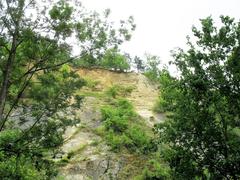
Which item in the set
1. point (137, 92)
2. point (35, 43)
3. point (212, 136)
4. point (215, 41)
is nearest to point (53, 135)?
point (35, 43)

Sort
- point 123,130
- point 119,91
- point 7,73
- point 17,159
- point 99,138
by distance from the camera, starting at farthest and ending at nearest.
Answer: point 119,91 < point 123,130 < point 99,138 < point 17,159 < point 7,73

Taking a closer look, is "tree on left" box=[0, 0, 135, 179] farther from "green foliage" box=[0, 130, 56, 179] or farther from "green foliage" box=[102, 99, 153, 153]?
"green foliage" box=[102, 99, 153, 153]

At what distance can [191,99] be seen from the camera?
16125mm

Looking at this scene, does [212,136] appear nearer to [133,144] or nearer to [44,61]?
[44,61]

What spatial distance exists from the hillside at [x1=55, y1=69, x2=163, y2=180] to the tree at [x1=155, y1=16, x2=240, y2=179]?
204 inches

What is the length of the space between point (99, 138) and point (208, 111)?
644 inches

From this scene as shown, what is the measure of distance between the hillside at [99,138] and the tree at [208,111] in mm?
5192

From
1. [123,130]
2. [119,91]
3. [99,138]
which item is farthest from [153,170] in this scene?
[119,91]

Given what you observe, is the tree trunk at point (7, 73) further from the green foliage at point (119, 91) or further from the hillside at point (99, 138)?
the green foliage at point (119, 91)

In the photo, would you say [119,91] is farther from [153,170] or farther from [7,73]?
[7,73]

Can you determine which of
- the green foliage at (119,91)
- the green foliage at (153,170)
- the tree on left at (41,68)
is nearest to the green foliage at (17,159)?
the tree on left at (41,68)

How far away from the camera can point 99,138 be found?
30859 mm

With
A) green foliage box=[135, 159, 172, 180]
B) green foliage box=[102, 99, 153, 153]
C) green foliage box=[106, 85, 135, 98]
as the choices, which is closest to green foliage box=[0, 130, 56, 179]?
green foliage box=[135, 159, 172, 180]

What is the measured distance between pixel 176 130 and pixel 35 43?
6291 mm
